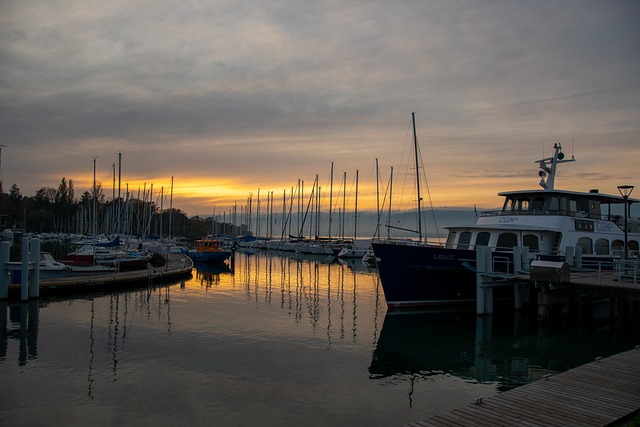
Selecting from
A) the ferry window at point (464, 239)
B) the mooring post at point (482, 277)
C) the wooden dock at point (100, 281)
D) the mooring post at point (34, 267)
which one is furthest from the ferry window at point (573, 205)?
the mooring post at point (34, 267)

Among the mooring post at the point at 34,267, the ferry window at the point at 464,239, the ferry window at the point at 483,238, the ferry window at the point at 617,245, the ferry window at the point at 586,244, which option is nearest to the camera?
the ferry window at the point at 483,238

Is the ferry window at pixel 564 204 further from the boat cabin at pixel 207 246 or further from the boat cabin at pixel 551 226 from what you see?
the boat cabin at pixel 207 246

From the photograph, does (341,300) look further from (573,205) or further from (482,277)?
(573,205)

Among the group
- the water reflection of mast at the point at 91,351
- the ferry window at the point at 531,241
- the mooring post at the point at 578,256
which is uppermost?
the ferry window at the point at 531,241

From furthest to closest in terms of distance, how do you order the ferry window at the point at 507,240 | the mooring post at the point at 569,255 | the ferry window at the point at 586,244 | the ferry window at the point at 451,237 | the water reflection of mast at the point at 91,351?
1. the ferry window at the point at 451,237
2. the ferry window at the point at 586,244
3. the ferry window at the point at 507,240
4. the mooring post at the point at 569,255
5. the water reflection of mast at the point at 91,351

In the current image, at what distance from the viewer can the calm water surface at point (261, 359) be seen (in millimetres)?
11172

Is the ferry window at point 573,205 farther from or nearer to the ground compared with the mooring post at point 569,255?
farther from the ground

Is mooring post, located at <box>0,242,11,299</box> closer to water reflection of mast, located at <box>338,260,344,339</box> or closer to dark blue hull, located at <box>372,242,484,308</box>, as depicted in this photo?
water reflection of mast, located at <box>338,260,344,339</box>

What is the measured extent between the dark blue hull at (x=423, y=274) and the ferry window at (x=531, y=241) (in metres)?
2.93

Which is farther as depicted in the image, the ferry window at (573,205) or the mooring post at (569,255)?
the ferry window at (573,205)

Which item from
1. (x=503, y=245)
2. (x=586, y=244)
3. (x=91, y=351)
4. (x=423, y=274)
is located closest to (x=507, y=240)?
(x=503, y=245)

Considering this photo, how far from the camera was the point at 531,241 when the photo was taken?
963 inches

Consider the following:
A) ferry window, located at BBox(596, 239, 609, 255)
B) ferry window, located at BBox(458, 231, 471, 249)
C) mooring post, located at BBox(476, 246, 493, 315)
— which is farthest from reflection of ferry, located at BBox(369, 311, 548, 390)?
ferry window, located at BBox(596, 239, 609, 255)

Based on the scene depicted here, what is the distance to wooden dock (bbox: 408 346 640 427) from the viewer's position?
833cm
